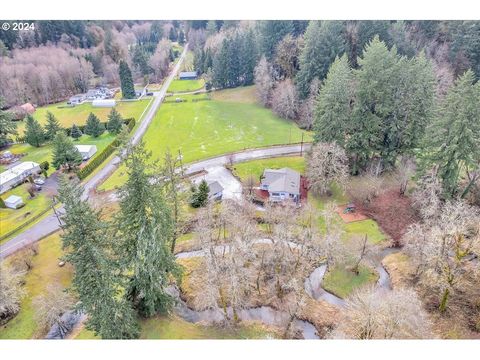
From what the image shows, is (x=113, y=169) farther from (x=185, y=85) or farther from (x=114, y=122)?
(x=185, y=85)

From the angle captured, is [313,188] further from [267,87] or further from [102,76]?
[102,76]

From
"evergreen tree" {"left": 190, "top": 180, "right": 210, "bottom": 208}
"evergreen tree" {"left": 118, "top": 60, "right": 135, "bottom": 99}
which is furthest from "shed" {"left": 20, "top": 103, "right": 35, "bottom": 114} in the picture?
"evergreen tree" {"left": 190, "top": 180, "right": 210, "bottom": 208}

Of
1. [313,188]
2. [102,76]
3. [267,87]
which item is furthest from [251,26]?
[313,188]

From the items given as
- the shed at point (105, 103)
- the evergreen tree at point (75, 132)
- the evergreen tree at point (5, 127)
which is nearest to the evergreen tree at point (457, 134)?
the evergreen tree at point (75, 132)

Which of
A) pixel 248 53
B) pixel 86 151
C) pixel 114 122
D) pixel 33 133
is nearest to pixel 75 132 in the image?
pixel 33 133

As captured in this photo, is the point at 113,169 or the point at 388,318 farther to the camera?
the point at 113,169

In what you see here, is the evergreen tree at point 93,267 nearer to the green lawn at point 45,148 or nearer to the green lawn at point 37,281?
the green lawn at point 37,281

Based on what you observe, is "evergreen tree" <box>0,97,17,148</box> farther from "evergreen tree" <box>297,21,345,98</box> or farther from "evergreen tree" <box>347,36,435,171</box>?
"evergreen tree" <box>347,36,435,171</box>
